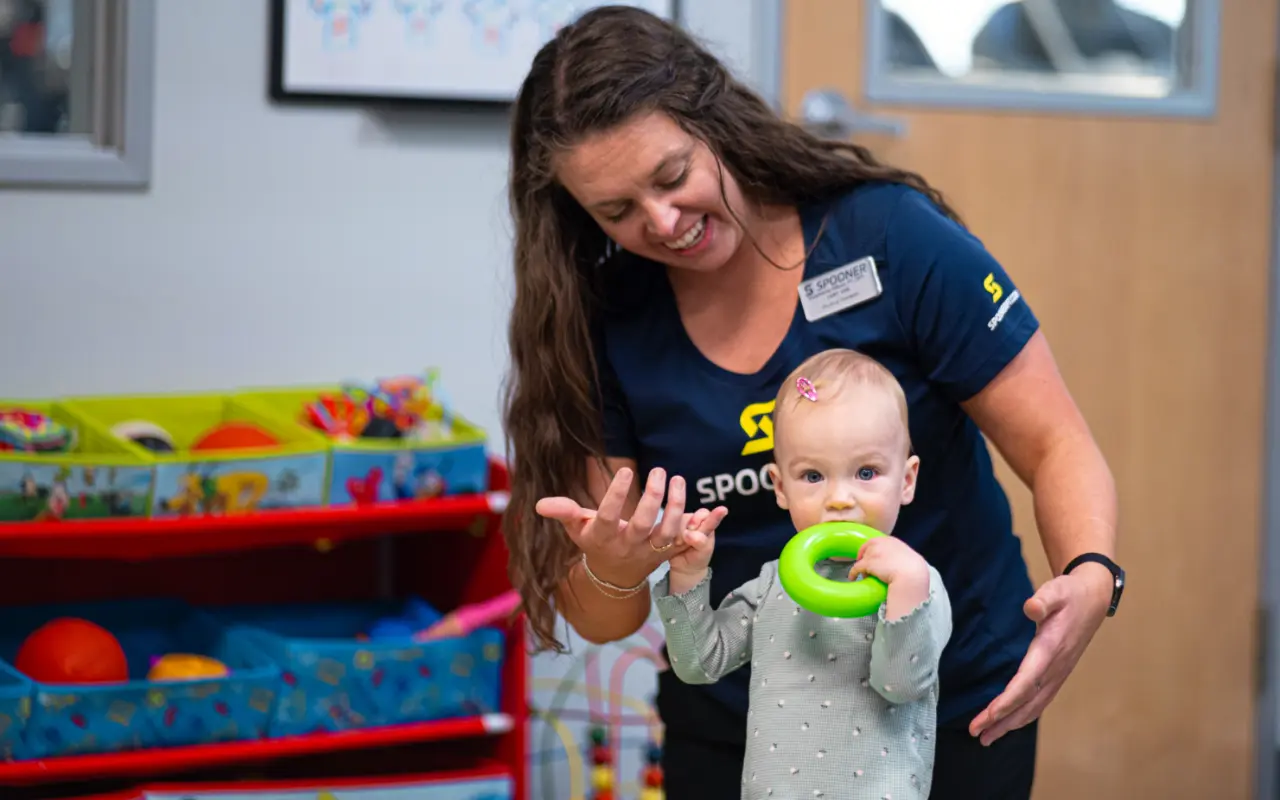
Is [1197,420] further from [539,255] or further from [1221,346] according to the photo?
[539,255]

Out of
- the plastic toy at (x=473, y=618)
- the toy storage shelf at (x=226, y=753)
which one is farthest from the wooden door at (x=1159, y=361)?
the toy storage shelf at (x=226, y=753)

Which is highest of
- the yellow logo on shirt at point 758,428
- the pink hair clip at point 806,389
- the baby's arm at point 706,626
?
the pink hair clip at point 806,389

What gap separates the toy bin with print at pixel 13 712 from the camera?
6.32ft

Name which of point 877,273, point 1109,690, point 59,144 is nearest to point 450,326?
point 59,144

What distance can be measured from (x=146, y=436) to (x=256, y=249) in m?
0.43

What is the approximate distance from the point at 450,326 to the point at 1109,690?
149 cm

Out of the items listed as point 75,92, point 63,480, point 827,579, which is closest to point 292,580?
point 63,480

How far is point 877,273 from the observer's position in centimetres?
143

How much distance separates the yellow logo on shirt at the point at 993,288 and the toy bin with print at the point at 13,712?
1.38 m

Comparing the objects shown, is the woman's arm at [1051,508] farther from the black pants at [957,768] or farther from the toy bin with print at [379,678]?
the toy bin with print at [379,678]

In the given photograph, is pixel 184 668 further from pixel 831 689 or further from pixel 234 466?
pixel 831 689

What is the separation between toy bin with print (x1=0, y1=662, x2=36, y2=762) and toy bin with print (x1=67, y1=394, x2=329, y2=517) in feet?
0.93

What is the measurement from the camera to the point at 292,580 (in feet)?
8.23

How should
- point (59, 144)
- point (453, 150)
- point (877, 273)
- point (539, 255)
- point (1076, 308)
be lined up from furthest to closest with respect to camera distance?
point (1076, 308), point (453, 150), point (59, 144), point (539, 255), point (877, 273)
